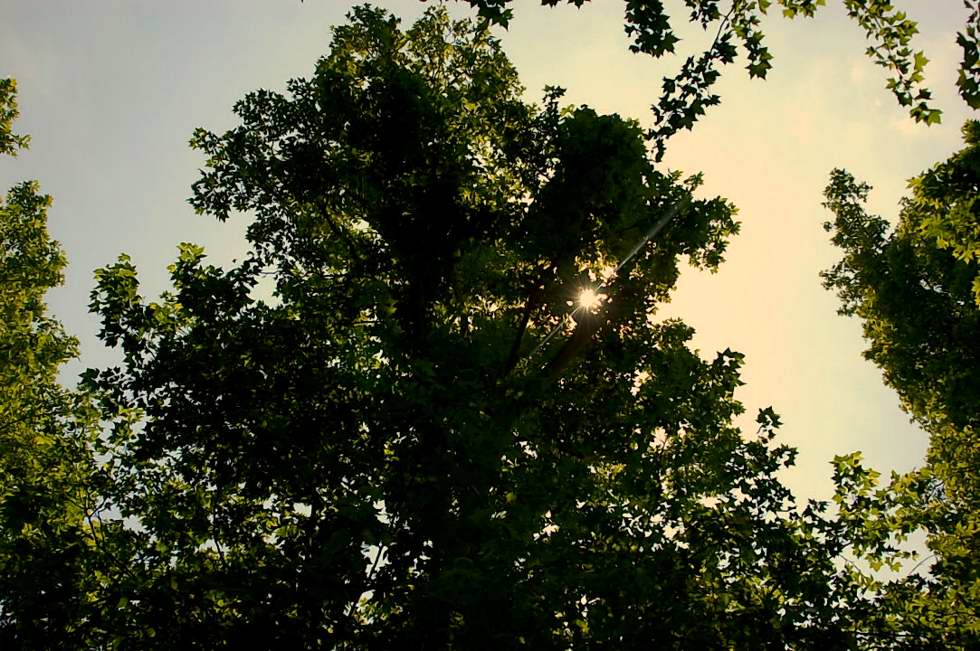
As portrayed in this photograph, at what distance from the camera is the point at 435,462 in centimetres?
809

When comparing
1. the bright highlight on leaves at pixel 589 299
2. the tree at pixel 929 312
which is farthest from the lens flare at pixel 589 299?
the tree at pixel 929 312

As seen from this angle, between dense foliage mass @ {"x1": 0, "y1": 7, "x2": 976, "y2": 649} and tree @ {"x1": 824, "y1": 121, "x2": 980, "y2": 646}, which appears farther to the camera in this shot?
tree @ {"x1": 824, "y1": 121, "x2": 980, "y2": 646}

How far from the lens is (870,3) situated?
547 centimetres

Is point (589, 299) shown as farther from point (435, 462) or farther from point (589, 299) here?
point (435, 462)

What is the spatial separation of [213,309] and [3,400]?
10714 mm

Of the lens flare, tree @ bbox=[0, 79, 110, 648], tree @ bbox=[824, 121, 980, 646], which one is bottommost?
tree @ bbox=[0, 79, 110, 648]

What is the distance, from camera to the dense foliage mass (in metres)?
7.49

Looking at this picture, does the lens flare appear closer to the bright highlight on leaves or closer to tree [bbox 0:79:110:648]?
the bright highlight on leaves

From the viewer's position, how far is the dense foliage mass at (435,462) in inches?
295

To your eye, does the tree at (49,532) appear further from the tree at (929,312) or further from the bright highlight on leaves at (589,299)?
the tree at (929,312)

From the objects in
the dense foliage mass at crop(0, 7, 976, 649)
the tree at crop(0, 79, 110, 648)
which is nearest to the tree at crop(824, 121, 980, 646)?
the dense foliage mass at crop(0, 7, 976, 649)

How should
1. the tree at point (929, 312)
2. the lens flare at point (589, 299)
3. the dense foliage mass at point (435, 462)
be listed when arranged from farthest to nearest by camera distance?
the tree at point (929, 312) < the lens flare at point (589, 299) < the dense foliage mass at point (435, 462)

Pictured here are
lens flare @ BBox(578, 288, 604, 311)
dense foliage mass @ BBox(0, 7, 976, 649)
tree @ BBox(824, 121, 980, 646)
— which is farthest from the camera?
tree @ BBox(824, 121, 980, 646)

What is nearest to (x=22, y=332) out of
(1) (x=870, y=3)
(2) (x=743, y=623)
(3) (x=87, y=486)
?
(3) (x=87, y=486)
